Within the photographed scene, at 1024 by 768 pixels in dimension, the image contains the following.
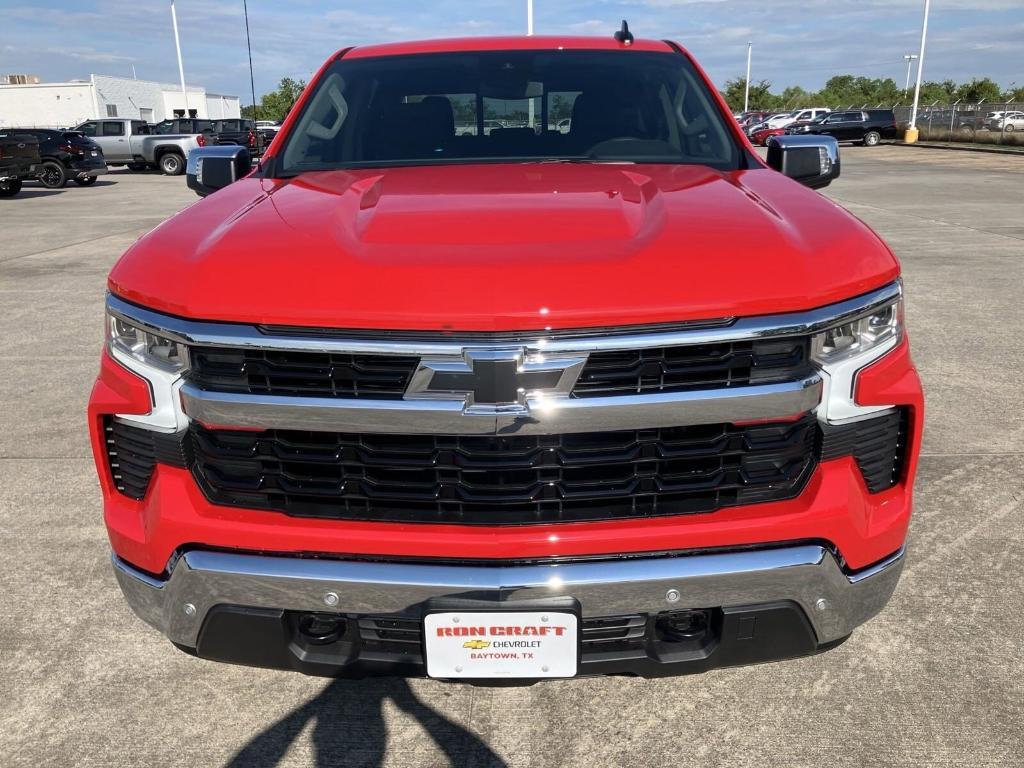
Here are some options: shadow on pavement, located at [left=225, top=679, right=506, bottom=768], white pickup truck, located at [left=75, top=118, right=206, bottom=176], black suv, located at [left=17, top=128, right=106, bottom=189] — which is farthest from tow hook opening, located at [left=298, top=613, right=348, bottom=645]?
white pickup truck, located at [left=75, top=118, right=206, bottom=176]

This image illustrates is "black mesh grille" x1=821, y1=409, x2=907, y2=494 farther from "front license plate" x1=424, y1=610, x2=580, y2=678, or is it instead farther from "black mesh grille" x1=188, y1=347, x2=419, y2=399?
"black mesh grille" x1=188, y1=347, x2=419, y2=399

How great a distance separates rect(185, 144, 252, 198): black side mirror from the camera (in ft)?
10.8

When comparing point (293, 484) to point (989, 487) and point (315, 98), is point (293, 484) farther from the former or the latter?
point (989, 487)

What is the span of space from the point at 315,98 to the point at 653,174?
4.87ft

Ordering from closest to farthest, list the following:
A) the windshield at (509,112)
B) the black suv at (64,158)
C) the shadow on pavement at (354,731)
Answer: the shadow on pavement at (354,731)
the windshield at (509,112)
the black suv at (64,158)

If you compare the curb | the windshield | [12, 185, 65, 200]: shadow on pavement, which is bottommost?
the curb

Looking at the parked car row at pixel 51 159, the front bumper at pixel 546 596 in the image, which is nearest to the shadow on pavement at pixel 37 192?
the parked car row at pixel 51 159

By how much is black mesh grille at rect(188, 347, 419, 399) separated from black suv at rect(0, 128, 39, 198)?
1889cm

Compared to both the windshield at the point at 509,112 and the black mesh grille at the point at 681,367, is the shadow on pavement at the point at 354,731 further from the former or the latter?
the windshield at the point at 509,112

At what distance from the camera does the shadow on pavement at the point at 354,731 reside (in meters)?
2.22

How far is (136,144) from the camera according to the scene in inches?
1025

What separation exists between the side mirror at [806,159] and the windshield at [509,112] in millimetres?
265

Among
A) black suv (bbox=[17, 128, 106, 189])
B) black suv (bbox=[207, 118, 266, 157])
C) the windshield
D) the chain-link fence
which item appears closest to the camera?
the windshield

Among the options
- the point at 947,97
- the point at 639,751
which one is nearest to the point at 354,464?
the point at 639,751
